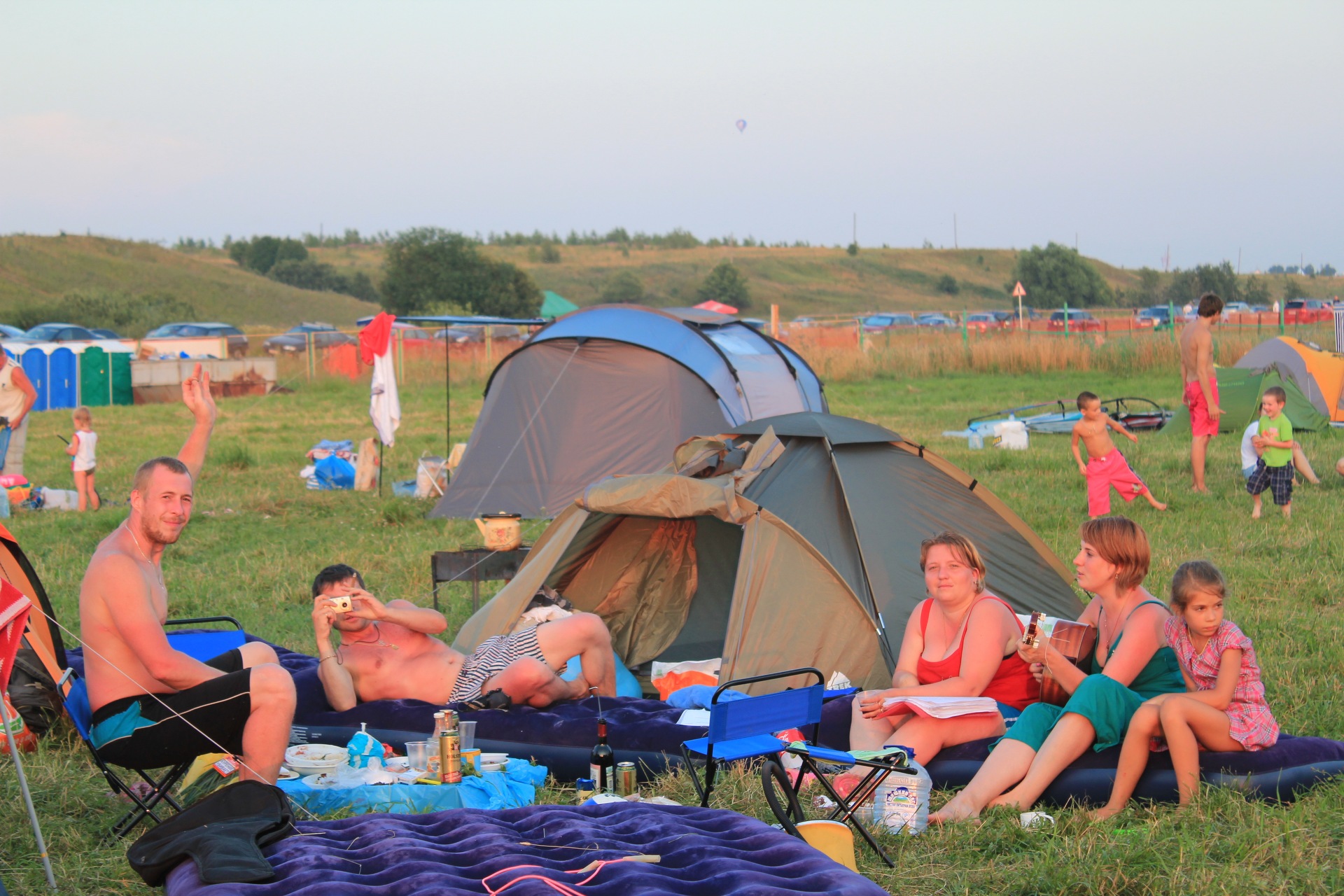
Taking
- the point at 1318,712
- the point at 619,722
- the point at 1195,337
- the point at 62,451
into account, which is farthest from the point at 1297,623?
the point at 62,451

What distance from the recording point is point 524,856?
127 inches

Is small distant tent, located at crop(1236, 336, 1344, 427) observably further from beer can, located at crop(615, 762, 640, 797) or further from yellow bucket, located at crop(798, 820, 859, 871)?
yellow bucket, located at crop(798, 820, 859, 871)

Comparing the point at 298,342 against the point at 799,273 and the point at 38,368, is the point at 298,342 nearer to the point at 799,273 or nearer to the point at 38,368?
the point at 38,368

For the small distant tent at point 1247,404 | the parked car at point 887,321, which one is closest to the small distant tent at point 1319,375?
the small distant tent at point 1247,404

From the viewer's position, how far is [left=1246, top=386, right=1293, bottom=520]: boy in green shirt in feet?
29.0

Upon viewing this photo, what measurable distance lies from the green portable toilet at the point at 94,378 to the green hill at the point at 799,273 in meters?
35.0

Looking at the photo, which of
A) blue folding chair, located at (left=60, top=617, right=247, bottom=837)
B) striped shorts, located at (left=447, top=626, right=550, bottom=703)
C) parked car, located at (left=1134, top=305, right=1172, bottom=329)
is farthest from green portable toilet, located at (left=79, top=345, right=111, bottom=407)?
parked car, located at (left=1134, top=305, right=1172, bottom=329)

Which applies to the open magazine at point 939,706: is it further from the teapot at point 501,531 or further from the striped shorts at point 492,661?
the teapot at point 501,531

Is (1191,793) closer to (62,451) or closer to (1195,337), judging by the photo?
(1195,337)

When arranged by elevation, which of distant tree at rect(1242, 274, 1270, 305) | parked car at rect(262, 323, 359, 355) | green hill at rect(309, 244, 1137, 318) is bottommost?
parked car at rect(262, 323, 359, 355)

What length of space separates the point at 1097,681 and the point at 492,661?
2.64m

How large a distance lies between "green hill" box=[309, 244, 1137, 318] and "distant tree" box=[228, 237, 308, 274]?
2966 millimetres

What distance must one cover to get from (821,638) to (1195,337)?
6.23 meters

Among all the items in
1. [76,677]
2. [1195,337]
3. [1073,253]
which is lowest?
[76,677]
